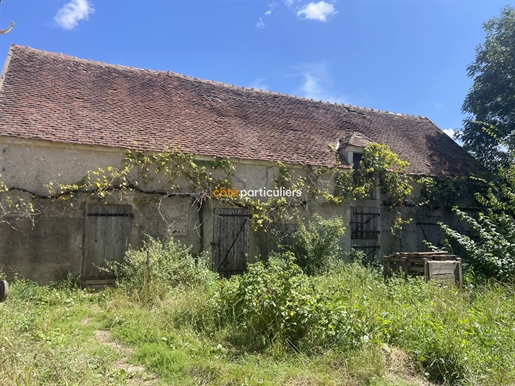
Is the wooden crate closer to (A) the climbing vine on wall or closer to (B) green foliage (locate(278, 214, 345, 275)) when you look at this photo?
(B) green foliage (locate(278, 214, 345, 275))

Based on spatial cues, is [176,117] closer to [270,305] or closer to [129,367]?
[270,305]

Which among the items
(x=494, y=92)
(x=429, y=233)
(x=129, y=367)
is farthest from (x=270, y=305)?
(x=494, y=92)

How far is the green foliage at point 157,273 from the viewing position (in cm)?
643

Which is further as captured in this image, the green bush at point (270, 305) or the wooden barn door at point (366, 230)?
the wooden barn door at point (366, 230)

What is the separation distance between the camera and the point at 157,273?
6914 mm

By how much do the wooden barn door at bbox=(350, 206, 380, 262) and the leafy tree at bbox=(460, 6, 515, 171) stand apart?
20.7 ft

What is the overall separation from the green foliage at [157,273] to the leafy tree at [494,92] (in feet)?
40.0

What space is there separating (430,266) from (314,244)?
9.37 feet

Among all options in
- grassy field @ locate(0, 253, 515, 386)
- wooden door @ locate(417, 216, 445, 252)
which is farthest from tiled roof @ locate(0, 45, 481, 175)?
grassy field @ locate(0, 253, 515, 386)

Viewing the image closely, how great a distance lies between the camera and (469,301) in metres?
5.93

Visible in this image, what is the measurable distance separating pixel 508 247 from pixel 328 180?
4.67m

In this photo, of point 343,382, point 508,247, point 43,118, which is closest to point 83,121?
point 43,118

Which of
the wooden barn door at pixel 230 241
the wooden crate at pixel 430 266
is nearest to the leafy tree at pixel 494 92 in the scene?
the wooden crate at pixel 430 266

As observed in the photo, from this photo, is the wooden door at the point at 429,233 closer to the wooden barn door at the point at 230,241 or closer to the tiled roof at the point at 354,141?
the tiled roof at the point at 354,141
